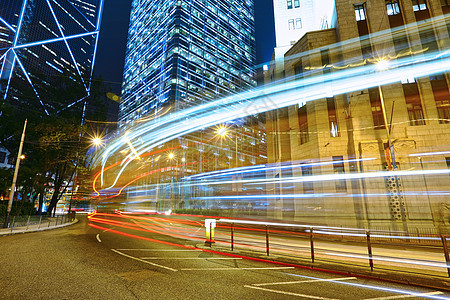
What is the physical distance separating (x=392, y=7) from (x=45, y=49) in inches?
2836

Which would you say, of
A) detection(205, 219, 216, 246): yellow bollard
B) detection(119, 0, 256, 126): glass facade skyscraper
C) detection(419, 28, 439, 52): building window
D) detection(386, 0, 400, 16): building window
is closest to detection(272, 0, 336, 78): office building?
detection(386, 0, 400, 16): building window

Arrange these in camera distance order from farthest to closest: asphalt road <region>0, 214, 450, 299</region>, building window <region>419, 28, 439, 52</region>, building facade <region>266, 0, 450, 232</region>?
building window <region>419, 28, 439, 52</region>
building facade <region>266, 0, 450, 232</region>
asphalt road <region>0, 214, 450, 299</region>

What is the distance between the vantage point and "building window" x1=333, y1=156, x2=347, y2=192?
2016cm

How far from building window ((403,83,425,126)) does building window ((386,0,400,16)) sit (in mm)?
8142

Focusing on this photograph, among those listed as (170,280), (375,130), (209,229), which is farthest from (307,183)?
(170,280)

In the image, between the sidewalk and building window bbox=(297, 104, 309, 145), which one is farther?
building window bbox=(297, 104, 309, 145)

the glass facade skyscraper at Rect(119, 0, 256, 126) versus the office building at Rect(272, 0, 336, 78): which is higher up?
the glass facade skyscraper at Rect(119, 0, 256, 126)

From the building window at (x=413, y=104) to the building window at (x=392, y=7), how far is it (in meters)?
→ 8.14

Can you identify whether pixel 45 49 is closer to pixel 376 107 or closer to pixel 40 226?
pixel 40 226

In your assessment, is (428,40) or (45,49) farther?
(45,49)

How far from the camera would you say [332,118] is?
22578 mm

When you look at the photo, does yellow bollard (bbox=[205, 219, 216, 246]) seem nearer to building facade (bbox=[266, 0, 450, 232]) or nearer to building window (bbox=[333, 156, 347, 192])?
building facade (bbox=[266, 0, 450, 232])

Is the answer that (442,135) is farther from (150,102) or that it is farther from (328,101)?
(150,102)

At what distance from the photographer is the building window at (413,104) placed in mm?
19625
